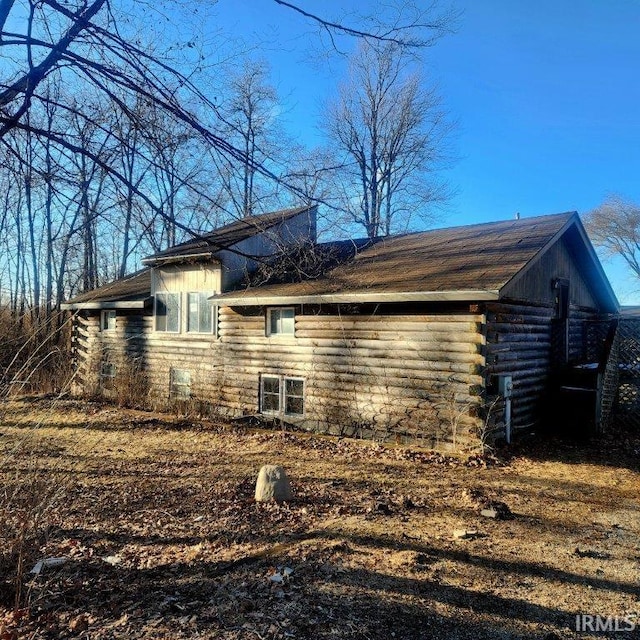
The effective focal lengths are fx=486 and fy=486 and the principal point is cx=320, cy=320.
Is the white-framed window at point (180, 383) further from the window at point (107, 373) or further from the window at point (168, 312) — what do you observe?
the window at point (107, 373)

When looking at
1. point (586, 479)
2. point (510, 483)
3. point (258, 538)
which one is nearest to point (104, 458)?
point (258, 538)

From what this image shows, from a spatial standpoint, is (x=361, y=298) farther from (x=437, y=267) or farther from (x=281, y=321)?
(x=281, y=321)

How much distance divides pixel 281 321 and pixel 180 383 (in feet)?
14.2

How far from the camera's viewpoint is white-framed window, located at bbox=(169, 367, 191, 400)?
14.4 metres

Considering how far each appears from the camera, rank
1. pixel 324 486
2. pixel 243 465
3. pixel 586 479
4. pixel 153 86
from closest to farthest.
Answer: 1. pixel 153 86
2. pixel 324 486
3. pixel 586 479
4. pixel 243 465

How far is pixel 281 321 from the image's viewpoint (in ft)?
40.4

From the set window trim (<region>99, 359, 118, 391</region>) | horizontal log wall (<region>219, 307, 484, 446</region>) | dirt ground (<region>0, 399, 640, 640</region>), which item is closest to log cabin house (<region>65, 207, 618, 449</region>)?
horizontal log wall (<region>219, 307, 484, 446</region>)

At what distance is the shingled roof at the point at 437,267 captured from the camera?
916cm

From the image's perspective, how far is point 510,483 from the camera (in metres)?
7.43

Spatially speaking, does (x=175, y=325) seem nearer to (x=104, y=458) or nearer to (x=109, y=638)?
(x=104, y=458)

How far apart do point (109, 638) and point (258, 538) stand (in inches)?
78.6

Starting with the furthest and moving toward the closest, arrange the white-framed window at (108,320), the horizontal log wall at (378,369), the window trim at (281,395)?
the white-framed window at (108,320) → the window trim at (281,395) → the horizontal log wall at (378,369)

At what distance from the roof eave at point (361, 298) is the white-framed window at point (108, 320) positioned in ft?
18.0

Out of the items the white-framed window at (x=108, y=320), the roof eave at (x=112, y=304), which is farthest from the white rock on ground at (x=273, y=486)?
the white-framed window at (x=108, y=320)
